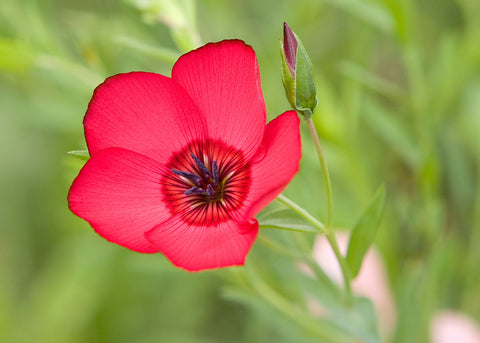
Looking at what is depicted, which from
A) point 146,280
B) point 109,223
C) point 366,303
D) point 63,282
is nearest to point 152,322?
point 146,280

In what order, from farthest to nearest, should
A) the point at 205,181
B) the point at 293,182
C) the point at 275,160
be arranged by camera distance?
the point at 293,182 < the point at 205,181 < the point at 275,160

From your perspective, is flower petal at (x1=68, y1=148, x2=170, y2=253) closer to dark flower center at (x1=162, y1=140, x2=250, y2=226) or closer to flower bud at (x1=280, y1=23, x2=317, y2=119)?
dark flower center at (x1=162, y1=140, x2=250, y2=226)

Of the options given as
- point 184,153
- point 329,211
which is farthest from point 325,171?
point 184,153

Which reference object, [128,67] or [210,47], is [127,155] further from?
[128,67]

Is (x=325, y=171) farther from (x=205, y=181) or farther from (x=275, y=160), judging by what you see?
(x=205, y=181)

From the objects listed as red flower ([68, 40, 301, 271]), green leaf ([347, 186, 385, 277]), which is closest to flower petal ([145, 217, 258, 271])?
red flower ([68, 40, 301, 271])

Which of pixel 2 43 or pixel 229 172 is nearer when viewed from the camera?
pixel 229 172

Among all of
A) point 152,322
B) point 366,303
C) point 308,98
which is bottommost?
point 152,322
